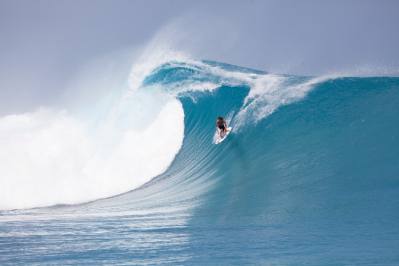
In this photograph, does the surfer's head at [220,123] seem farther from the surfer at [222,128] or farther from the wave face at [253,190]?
the wave face at [253,190]

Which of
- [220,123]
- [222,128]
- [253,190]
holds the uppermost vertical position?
[220,123]

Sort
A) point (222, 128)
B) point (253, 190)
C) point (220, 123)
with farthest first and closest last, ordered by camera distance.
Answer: point (222, 128) < point (220, 123) < point (253, 190)

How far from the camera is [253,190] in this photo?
912cm

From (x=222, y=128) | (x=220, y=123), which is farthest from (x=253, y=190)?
(x=222, y=128)

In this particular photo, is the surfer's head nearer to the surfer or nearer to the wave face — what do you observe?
the surfer

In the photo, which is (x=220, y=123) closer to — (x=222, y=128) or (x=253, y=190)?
(x=222, y=128)

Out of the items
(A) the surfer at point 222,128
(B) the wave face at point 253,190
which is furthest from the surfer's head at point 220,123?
(B) the wave face at point 253,190

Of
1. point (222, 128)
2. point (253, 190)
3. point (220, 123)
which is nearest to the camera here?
point (253, 190)

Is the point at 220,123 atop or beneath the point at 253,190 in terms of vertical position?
atop

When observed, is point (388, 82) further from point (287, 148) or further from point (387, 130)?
point (287, 148)

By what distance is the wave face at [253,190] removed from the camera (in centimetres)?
521

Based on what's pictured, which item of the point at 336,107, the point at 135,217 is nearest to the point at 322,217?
the point at 135,217

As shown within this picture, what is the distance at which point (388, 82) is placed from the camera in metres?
12.5

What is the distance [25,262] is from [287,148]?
713cm
